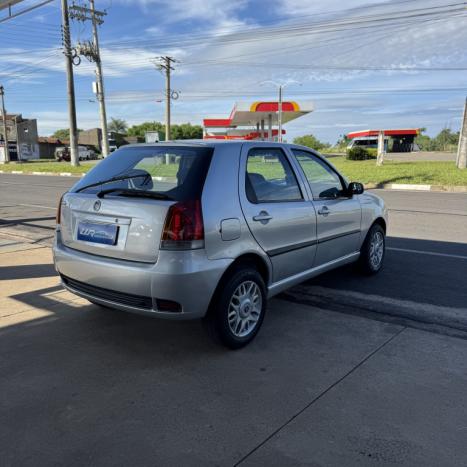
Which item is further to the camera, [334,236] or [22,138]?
[22,138]

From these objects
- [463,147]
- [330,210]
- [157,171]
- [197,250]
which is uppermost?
[463,147]

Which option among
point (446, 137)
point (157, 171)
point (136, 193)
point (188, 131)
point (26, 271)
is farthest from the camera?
point (188, 131)

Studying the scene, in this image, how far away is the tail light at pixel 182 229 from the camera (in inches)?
122

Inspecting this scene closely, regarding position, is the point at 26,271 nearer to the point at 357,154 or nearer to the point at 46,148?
the point at 357,154

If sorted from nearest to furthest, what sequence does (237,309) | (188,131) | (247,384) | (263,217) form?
1. (247,384)
2. (237,309)
3. (263,217)
4. (188,131)

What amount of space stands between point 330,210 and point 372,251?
1.32 m

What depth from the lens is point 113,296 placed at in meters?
3.38

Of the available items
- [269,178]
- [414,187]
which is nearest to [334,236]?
[269,178]

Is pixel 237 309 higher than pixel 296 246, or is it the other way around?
pixel 296 246

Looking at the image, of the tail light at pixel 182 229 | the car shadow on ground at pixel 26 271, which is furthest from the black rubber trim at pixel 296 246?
the car shadow on ground at pixel 26 271

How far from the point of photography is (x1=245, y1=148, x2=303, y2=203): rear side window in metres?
3.71

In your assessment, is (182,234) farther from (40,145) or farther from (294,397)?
(40,145)

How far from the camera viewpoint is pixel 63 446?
2438mm

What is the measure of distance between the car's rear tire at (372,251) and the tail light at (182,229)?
283 cm
